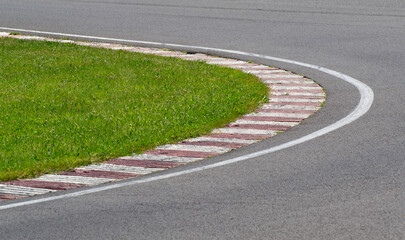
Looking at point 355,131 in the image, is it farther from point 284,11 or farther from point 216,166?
point 284,11

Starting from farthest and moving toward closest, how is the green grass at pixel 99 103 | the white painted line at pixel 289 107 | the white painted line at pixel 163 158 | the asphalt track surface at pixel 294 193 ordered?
the white painted line at pixel 289 107, the green grass at pixel 99 103, the white painted line at pixel 163 158, the asphalt track surface at pixel 294 193

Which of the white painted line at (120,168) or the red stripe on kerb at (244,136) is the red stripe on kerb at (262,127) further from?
the white painted line at (120,168)

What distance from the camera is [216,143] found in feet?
26.9

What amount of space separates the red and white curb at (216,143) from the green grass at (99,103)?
17cm

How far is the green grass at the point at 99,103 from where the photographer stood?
789 cm

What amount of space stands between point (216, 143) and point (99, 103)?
7.98 ft

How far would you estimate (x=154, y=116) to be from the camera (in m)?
9.25

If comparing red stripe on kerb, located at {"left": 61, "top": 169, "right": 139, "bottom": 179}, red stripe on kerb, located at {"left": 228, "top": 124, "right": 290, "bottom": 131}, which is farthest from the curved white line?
red stripe on kerb, located at {"left": 228, "top": 124, "right": 290, "bottom": 131}

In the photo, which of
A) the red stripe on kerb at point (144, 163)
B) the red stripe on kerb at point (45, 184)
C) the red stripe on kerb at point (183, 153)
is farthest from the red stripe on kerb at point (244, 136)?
the red stripe on kerb at point (45, 184)

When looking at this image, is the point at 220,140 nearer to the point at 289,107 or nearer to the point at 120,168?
the point at 120,168

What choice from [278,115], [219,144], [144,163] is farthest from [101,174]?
[278,115]

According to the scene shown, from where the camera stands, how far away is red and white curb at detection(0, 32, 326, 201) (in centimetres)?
695

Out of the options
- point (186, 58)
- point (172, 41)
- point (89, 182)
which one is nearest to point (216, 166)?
point (89, 182)

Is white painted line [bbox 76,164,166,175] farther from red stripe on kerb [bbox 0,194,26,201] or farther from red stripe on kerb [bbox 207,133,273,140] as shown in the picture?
red stripe on kerb [bbox 207,133,273,140]
